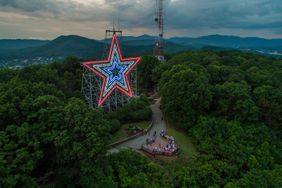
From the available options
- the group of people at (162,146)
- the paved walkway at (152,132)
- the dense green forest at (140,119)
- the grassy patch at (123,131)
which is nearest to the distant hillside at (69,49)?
the paved walkway at (152,132)

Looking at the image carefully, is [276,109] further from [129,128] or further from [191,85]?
[129,128]

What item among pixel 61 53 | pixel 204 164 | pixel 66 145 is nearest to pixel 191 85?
pixel 204 164

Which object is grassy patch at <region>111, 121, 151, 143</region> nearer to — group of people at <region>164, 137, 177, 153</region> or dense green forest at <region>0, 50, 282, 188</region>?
dense green forest at <region>0, 50, 282, 188</region>

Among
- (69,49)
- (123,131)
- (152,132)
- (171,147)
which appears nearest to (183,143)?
(171,147)

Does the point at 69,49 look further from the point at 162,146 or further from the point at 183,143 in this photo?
the point at 162,146

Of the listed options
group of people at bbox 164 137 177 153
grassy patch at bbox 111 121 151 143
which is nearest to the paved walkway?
grassy patch at bbox 111 121 151 143

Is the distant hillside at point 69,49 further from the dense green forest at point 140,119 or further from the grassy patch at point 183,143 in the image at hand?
the grassy patch at point 183,143

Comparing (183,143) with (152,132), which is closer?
(183,143)
